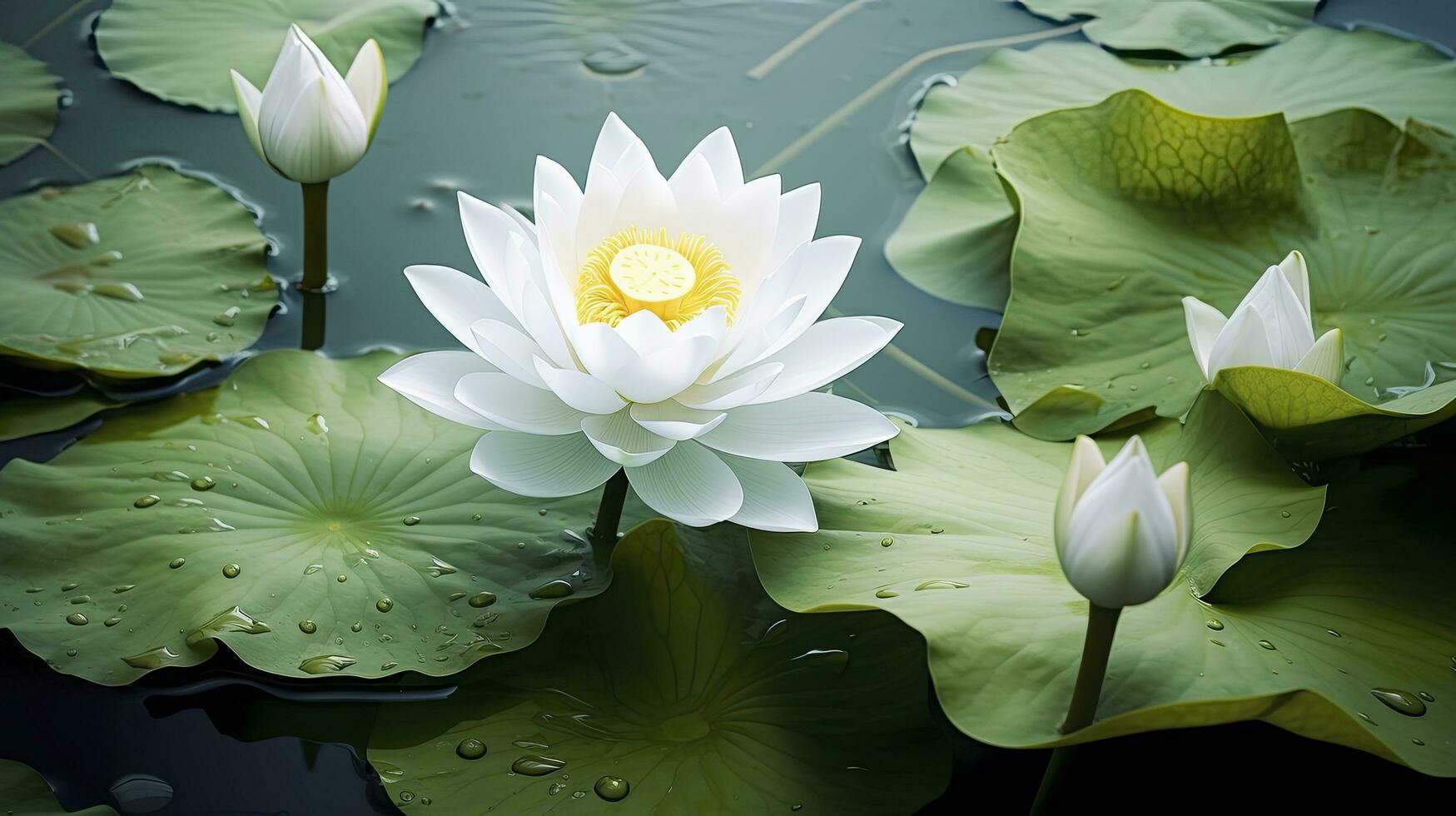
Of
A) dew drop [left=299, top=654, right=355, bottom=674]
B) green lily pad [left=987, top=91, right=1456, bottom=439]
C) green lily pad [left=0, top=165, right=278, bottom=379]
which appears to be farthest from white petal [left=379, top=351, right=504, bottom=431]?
green lily pad [left=987, top=91, right=1456, bottom=439]

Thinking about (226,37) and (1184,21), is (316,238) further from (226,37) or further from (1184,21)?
(1184,21)

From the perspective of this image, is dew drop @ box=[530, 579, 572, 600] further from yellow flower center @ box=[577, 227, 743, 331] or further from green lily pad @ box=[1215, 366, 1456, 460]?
green lily pad @ box=[1215, 366, 1456, 460]

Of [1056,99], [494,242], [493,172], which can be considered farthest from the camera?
[1056,99]

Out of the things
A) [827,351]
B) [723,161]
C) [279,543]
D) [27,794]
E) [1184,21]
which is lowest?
[27,794]

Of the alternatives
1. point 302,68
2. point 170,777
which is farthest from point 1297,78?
point 170,777

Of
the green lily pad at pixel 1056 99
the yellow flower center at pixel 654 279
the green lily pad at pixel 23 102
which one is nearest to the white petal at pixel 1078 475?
the yellow flower center at pixel 654 279

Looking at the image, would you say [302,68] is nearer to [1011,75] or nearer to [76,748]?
[76,748]

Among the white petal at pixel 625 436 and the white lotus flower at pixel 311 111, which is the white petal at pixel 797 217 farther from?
the white lotus flower at pixel 311 111

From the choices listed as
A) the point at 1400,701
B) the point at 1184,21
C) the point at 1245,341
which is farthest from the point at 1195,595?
the point at 1184,21
